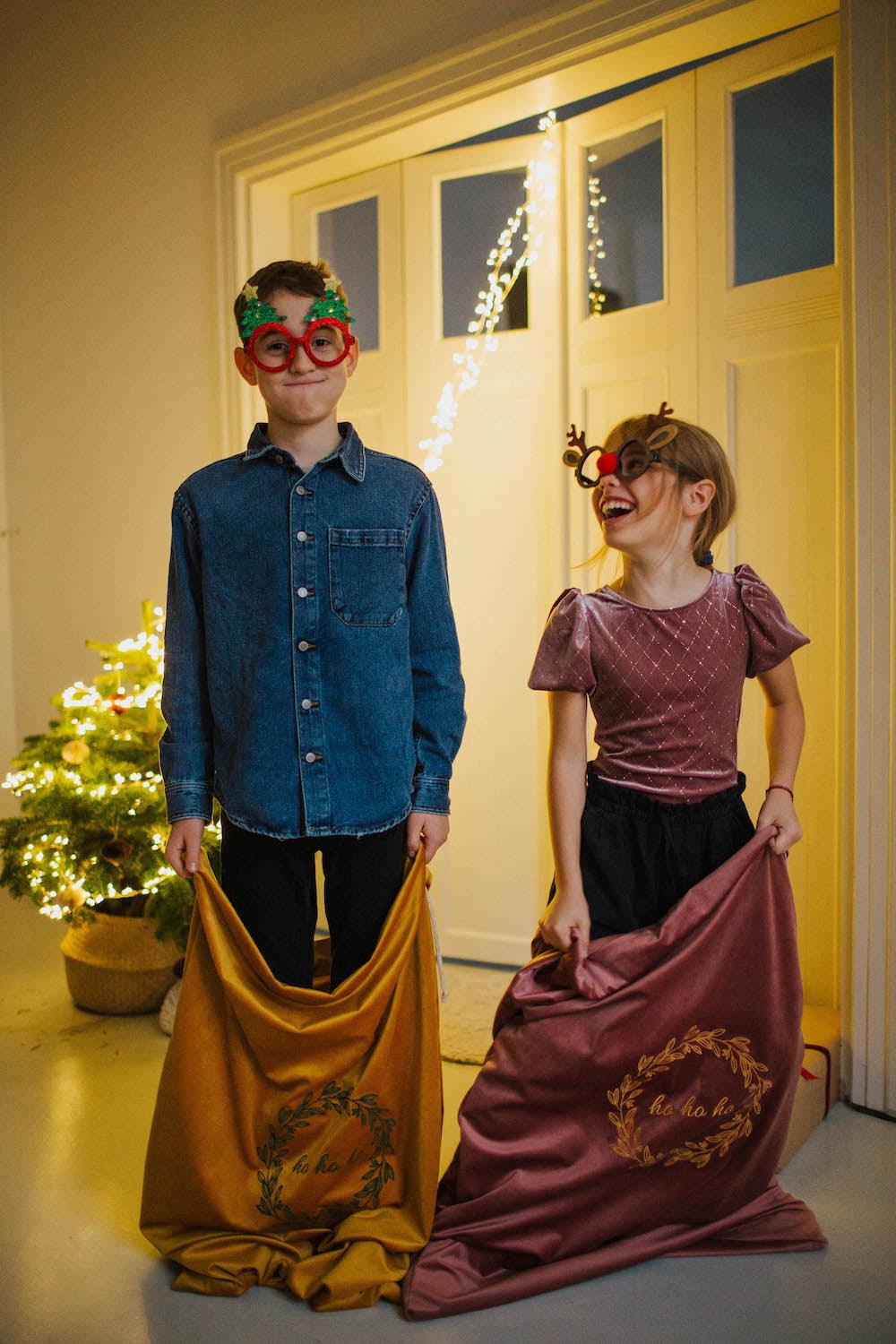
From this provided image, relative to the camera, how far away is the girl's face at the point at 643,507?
1.79 metres

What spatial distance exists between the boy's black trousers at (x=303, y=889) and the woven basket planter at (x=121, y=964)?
1.19 m

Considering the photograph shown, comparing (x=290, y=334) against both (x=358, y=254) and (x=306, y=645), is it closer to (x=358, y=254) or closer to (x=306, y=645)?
(x=306, y=645)

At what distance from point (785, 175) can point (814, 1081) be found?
6.54 feet

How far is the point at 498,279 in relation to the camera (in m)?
3.15

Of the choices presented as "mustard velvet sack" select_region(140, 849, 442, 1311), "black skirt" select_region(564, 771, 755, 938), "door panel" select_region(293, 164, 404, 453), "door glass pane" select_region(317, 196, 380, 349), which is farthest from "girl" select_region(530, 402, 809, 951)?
"door glass pane" select_region(317, 196, 380, 349)

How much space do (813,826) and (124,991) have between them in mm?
1785

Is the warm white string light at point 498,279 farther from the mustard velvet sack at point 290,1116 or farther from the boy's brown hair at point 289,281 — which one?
the mustard velvet sack at point 290,1116

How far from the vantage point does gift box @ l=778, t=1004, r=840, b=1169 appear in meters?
2.07

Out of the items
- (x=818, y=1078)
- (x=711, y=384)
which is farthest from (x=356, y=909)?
(x=711, y=384)

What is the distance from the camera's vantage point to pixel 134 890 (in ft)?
9.28

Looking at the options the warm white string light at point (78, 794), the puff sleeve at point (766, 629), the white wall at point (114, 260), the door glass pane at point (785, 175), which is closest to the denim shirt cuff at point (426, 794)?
the puff sleeve at point (766, 629)

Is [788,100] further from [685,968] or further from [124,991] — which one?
[124,991]

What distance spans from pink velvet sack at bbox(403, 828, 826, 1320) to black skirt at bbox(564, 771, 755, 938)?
0.21ft

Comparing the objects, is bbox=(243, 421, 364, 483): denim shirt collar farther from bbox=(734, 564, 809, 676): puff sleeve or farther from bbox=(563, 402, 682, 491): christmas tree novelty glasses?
bbox=(734, 564, 809, 676): puff sleeve
